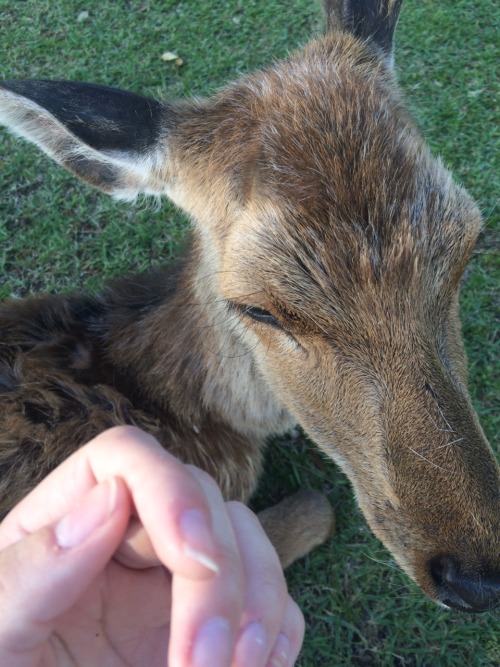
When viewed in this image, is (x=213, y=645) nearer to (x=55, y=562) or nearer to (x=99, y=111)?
(x=55, y=562)

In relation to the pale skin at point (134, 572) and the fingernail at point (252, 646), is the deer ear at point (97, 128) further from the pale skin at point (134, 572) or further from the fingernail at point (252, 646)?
the fingernail at point (252, 646)

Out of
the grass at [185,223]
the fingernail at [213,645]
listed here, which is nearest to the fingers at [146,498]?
the fingernail at [213,645]

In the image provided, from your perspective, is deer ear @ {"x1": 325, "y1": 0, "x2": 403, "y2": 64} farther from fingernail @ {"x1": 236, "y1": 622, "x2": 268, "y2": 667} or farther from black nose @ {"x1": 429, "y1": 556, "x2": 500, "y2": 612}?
fingernail @ {"x1": 236, "y1": 622, "x2": 268, "y2": 667}

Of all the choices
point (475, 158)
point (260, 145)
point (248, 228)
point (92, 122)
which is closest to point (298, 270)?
point (248, 228)

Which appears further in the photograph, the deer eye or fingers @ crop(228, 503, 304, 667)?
the deer eye

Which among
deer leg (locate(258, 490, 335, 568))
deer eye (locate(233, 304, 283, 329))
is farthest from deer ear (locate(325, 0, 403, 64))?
deer leg (locate(258, 490, 335, 568))

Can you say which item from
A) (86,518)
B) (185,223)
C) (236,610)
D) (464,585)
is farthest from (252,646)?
(185,223)

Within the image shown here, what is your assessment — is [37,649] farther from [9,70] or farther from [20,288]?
[9,70]
